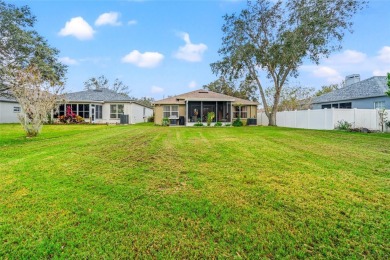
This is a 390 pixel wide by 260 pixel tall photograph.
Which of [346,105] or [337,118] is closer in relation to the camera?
[337,118]

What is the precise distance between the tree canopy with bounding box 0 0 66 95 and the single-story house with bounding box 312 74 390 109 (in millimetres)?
27738

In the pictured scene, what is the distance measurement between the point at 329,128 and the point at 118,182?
54.8ft

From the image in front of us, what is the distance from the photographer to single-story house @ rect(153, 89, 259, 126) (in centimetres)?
2519

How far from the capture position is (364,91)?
69.1 ft

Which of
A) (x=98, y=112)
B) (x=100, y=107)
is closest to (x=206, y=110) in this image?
(x=100, y=107)

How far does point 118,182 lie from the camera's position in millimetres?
4332

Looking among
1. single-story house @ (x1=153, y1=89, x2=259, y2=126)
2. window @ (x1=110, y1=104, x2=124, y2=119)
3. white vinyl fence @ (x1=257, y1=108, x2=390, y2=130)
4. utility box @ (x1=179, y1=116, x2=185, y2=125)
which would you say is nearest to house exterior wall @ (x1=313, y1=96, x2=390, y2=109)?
white vinyl fence @ (x1=257, y1=108, x2=390, y2=130)

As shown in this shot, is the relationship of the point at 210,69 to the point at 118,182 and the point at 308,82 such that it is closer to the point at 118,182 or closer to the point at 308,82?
→ the point at 308,82

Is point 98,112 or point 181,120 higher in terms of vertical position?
point 98,112

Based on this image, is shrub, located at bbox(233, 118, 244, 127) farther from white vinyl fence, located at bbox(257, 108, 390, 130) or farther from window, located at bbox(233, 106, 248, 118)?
white vinyl fence, located at bbox(257, 108, 390, 130)

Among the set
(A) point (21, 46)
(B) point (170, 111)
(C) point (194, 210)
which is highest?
(A) point (21, 46)

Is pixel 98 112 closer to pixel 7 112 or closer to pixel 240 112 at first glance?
pixel 7 112

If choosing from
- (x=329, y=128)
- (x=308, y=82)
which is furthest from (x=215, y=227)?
(x=308, y=82)

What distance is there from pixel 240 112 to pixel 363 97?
11.8m
